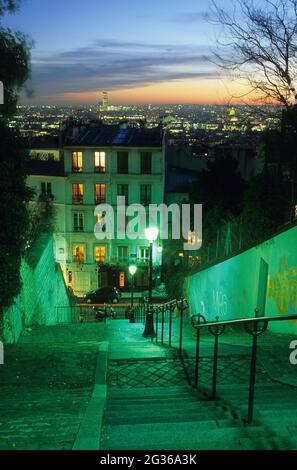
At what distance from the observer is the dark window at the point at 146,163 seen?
33.7 m

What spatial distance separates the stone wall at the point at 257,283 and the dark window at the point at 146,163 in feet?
58.9

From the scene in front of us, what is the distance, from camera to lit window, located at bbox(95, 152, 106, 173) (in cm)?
3400

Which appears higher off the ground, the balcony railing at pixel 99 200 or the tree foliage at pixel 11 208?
the tree foliage at pixel 11 208

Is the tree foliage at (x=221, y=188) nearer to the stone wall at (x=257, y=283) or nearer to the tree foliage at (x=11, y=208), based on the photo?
the stone wall at (x=257, y=283)

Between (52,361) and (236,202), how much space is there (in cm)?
2313

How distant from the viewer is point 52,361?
8.04 meters

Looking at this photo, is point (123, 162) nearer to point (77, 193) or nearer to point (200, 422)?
point (77, 193)

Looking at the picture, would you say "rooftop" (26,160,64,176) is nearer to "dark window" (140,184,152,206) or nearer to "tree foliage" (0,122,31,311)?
"dark window" (140,184,152,206)

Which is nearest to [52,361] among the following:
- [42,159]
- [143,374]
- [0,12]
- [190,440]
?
[143,374]

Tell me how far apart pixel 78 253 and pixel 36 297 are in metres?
21.7

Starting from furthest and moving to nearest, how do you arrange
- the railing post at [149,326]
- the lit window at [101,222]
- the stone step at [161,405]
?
the lit window at [101,222]
the railing post at [149,326]
the stone step at [161,405]

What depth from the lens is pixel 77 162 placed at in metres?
34.2

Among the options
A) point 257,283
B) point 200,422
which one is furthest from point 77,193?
point 200,422

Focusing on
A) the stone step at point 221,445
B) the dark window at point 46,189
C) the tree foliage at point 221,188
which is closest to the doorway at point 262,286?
the stone step at point 221,445
